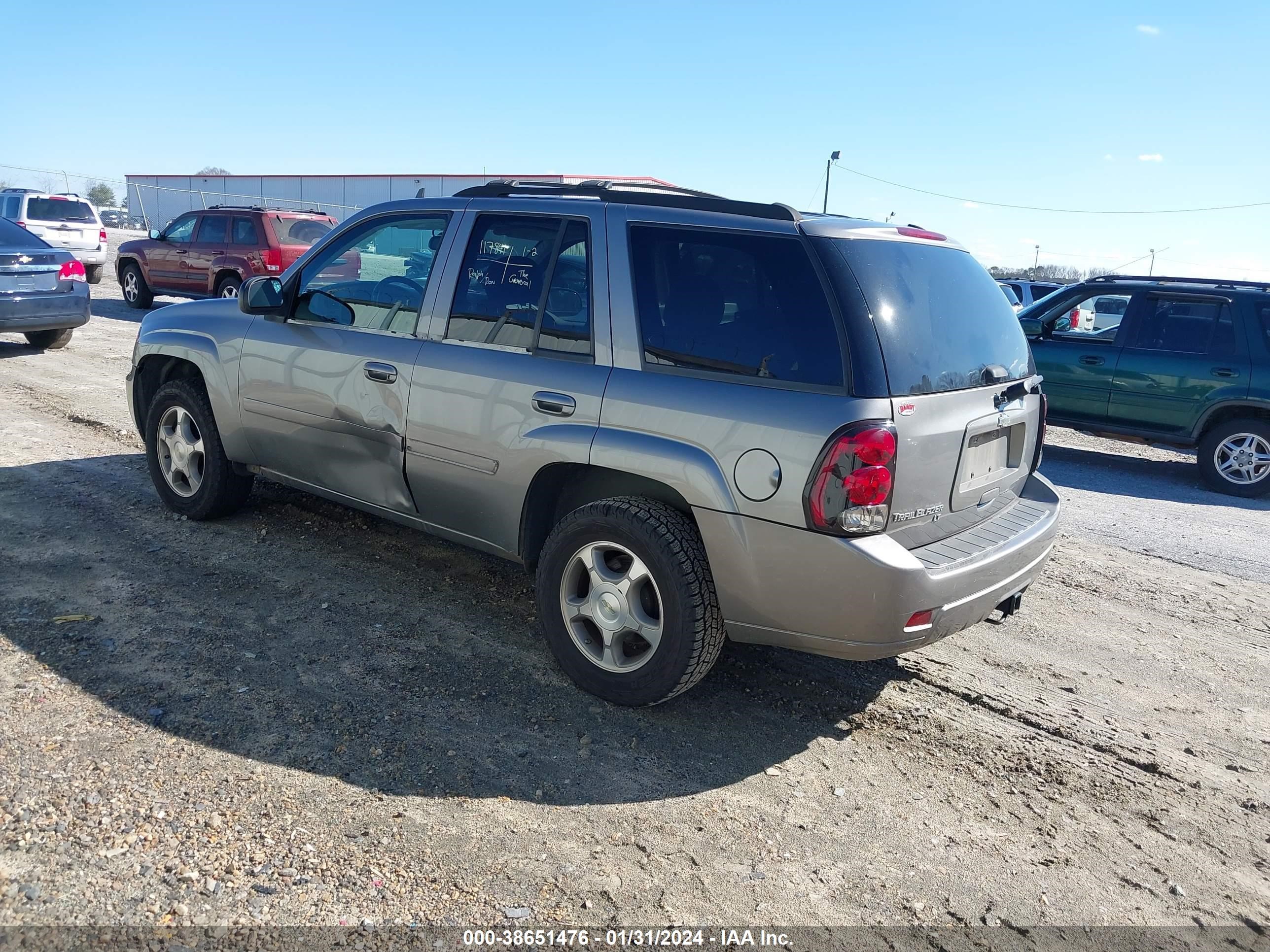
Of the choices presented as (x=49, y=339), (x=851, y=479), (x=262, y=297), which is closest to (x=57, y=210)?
(x=49, y=339)

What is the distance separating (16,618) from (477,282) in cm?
251

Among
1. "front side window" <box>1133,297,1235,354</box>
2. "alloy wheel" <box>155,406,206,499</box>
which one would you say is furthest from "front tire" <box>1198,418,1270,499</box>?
"alloy wheel" <box>155,406,206,499</box>

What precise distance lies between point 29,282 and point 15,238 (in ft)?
1.88

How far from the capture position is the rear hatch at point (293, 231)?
15.0 metres

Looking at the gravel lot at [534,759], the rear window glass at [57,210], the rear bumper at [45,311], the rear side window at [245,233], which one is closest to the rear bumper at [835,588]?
the gravel lot at [534,759]

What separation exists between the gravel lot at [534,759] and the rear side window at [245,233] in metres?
10.8

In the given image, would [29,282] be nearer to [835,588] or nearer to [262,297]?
[262,297]

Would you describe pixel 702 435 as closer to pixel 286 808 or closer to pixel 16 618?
pixel 286 808

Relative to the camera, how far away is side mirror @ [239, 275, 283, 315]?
4.83 metres

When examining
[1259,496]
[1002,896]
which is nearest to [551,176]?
[1259,496]

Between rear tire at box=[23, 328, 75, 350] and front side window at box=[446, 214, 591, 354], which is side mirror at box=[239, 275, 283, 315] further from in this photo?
rear tire at box=[23, 328, 75, 350]

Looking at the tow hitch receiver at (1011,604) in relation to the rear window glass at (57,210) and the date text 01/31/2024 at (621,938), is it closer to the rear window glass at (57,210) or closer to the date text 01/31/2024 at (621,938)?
the date text 01/31/2024 at (621,938)

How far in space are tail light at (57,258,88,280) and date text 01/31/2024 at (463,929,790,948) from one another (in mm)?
11103

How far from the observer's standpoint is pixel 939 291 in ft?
12.1
